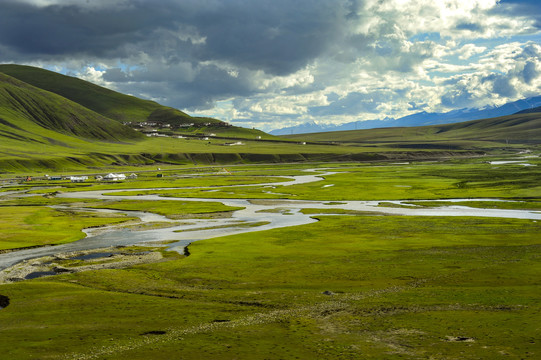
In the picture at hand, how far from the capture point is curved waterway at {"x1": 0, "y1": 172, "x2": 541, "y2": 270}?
2849 inches

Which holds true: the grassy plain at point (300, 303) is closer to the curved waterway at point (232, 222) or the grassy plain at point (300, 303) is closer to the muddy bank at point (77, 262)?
the muddy bank at point (77, 262)

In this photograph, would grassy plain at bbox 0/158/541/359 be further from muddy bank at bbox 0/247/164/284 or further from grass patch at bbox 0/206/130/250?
grass patch at bbox 0/206/130/250

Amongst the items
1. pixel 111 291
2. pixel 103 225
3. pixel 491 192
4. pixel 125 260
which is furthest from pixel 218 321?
pixel 491 192

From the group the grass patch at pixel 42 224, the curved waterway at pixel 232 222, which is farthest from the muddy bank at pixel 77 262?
the grass patch at pixel 42 224

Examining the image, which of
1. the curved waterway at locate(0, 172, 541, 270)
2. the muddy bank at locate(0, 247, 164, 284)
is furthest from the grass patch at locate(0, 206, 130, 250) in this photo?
the muddy bank at locate(0, 247, 164, 284)

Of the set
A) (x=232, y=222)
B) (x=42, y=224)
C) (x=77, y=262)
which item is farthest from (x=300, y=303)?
(x=42, y=224)

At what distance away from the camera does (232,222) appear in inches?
3760

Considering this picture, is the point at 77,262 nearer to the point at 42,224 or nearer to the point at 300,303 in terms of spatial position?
the point at 300,303

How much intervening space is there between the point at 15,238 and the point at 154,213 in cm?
3832

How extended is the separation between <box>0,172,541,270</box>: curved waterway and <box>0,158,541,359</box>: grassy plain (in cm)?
1151

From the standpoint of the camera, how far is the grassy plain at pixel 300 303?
30.9m

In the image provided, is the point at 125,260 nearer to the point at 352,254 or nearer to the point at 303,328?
the point at 352,254

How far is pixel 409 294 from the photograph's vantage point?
→ 140 feet

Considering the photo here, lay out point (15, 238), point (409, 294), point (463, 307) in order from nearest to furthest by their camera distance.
Answer: point (463, 307) < point (409, 294) < point (15, 238)
